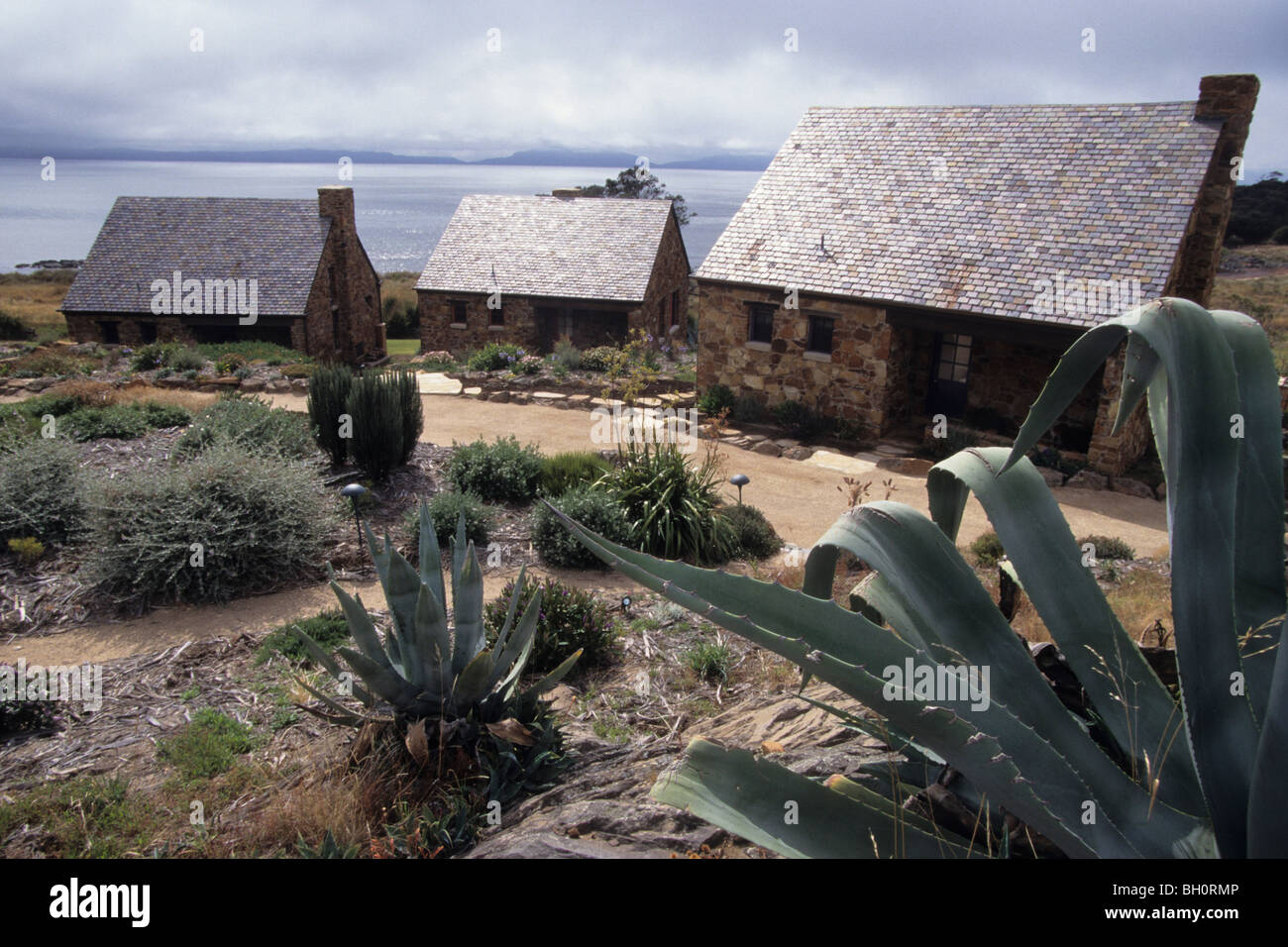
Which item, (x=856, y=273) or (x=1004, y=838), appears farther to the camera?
(x=856, y=273)

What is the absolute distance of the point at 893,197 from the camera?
16.9m

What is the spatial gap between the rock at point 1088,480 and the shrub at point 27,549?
14.5 meters

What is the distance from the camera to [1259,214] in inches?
2108

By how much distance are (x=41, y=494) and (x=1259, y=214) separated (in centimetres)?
6640

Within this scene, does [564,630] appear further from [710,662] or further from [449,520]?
[449,520]

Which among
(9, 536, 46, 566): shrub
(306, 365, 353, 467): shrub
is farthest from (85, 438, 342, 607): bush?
(306, 365, 353, 467): shrub

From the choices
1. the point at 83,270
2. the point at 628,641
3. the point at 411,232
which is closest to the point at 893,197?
the point at 628,641

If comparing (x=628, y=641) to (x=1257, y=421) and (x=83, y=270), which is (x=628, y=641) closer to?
(x=1257, y=421)

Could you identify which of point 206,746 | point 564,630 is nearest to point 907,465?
point 564,630

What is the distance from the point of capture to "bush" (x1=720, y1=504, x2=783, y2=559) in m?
9.80

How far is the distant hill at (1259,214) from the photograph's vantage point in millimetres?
52375

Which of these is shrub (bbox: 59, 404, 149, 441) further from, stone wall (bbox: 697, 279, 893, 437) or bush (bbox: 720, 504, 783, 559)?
stone wall (bbox: 697, 279, 893, 437)

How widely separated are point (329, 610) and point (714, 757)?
6135 millimetres

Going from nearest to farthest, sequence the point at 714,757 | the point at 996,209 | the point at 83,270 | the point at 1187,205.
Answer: the point at 714,757 → the point at 1187,205 → the point at 996,209 → the point at 83,270
